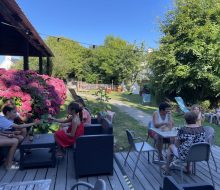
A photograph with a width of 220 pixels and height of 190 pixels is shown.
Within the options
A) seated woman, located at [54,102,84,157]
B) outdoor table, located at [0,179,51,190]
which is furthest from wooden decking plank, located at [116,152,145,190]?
outdoor table, located at [0,179,51,190]

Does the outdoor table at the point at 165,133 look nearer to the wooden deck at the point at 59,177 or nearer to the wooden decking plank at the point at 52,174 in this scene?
the wooden deck at the point at 59,177

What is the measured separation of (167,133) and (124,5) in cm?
3015

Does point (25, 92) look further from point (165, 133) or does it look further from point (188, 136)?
point (188, 136)

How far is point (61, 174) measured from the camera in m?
4.36

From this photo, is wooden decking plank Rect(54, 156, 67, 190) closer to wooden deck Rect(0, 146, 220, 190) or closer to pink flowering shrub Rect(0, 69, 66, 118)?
wooden deck Rect(0, 146, 220, 190)

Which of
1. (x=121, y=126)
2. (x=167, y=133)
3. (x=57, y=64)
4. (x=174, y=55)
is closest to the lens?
(x=167, y=133)

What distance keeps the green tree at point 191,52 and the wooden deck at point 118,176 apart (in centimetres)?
979

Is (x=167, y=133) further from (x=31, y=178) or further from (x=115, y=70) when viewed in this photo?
(x=115, y=70)

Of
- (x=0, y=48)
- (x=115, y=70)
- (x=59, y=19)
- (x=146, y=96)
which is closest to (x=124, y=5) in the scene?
(x=115, y=70)

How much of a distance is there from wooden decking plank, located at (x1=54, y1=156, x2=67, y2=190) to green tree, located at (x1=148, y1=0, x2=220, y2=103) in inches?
419

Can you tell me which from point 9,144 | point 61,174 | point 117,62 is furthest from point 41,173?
point 117,62

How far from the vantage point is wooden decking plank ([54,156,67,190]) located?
390cm

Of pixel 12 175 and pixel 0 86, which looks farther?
pixel 0 86

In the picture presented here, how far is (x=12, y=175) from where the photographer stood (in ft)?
14.1
